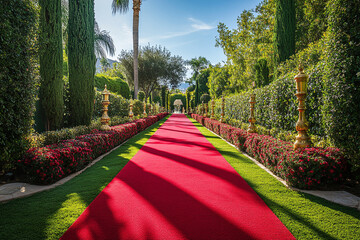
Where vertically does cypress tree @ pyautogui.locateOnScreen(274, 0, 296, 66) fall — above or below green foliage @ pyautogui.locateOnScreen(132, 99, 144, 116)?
above

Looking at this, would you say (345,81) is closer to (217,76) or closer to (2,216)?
(2,216)

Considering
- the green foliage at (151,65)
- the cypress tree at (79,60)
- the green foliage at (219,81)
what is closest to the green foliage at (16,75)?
the cypress tree at (79,60)

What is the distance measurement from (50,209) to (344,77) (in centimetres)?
470

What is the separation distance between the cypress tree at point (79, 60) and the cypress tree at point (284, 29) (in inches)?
373

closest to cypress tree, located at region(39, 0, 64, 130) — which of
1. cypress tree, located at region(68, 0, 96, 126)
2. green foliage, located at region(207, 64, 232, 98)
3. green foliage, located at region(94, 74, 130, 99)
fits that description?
cypress tree, located at region(68, 0, 96, 126)

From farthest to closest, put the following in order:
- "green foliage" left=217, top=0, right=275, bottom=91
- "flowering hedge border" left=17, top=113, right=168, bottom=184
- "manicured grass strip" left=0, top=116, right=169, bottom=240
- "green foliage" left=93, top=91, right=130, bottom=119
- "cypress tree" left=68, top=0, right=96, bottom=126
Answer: "green foliage" left=217, top=0, right=275, bottom=91, "green foliage" left=93, top=91, right=130, bottom=119, "cypress tree" left=68, top=0, right=96, bottom=126, "flowering hedge border" left=17, top=113, right=168, bottom=184, "manicured grass strip" left=0, top=116, right=169, bottom=240

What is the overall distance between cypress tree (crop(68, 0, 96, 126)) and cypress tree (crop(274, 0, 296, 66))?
9481 millimetres

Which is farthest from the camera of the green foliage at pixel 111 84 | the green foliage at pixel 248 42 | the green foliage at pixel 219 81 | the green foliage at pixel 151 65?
the green foliage at pixel 151 65

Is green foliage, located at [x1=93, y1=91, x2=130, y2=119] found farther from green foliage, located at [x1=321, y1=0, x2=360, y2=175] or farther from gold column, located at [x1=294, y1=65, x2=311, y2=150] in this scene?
green foliage, located at [x1=321, y1=0, x2=360, y2=175]

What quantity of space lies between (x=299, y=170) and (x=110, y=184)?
3.16 meters

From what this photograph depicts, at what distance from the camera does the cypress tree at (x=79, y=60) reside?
23.1 ft

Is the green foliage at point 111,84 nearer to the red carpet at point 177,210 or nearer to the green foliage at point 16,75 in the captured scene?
the green foliage at point 16,75

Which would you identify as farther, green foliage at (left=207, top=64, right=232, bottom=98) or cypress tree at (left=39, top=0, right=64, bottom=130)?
green foliage at (left=207, top=64, right=232, bottom=98)

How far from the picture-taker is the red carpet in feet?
6.81
